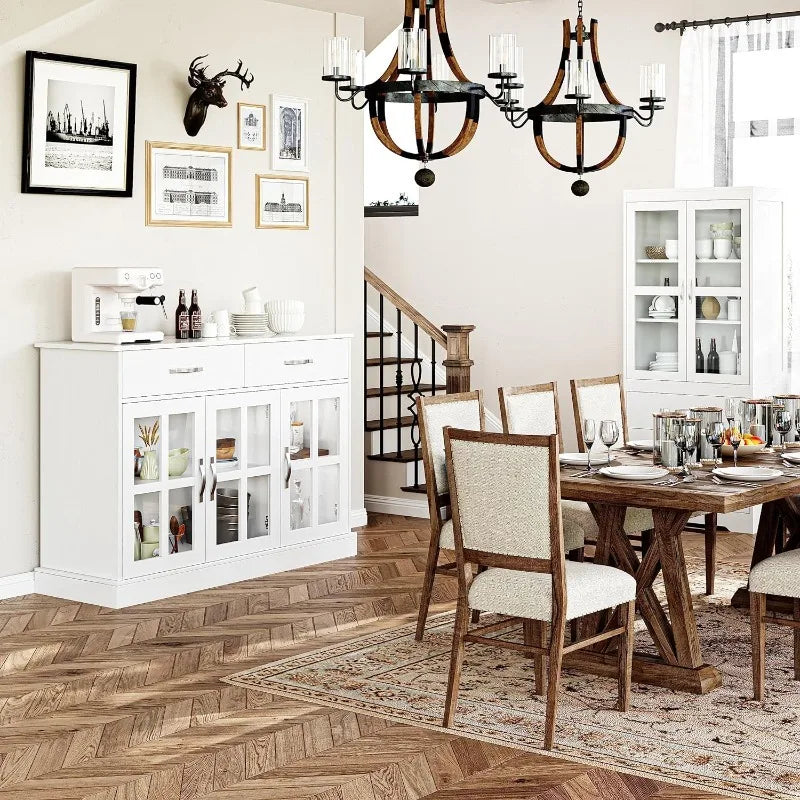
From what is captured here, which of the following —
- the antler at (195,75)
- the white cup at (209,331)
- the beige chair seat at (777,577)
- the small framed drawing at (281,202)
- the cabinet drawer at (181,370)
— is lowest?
the beige chair seat at (777,577)

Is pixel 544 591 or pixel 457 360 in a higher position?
pixel 457 360

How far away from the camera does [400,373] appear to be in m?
8.23

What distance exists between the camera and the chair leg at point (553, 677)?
149 inches

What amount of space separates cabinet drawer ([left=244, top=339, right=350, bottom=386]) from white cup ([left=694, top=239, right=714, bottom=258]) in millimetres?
2122

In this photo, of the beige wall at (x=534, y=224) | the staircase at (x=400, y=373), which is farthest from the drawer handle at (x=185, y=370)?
the beige wall at (x=534, y=224)

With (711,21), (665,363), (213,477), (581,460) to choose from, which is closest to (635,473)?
(581,460)

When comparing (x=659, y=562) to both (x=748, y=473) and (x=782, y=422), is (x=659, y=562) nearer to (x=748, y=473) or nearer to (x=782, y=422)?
(x=748, y=473)

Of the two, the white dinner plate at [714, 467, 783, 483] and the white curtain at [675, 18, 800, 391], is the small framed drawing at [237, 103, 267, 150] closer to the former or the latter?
the white curtain at [675, 18, 800, 391]

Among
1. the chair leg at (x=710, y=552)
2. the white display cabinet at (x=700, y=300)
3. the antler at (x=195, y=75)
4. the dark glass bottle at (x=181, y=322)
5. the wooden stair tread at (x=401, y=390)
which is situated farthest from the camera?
the wooden stair tread at (x=401, y=390)

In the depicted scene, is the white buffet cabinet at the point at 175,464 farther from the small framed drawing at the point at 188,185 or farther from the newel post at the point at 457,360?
the newel post at the point at 457,360

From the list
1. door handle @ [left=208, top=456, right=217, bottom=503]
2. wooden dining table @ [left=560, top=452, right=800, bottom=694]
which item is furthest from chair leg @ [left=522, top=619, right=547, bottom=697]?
door handle @ [left=208, top=456, right=217, bottom=503]

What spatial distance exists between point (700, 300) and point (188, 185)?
294cm

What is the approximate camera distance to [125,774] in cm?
362

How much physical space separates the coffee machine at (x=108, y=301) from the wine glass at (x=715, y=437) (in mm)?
2447
